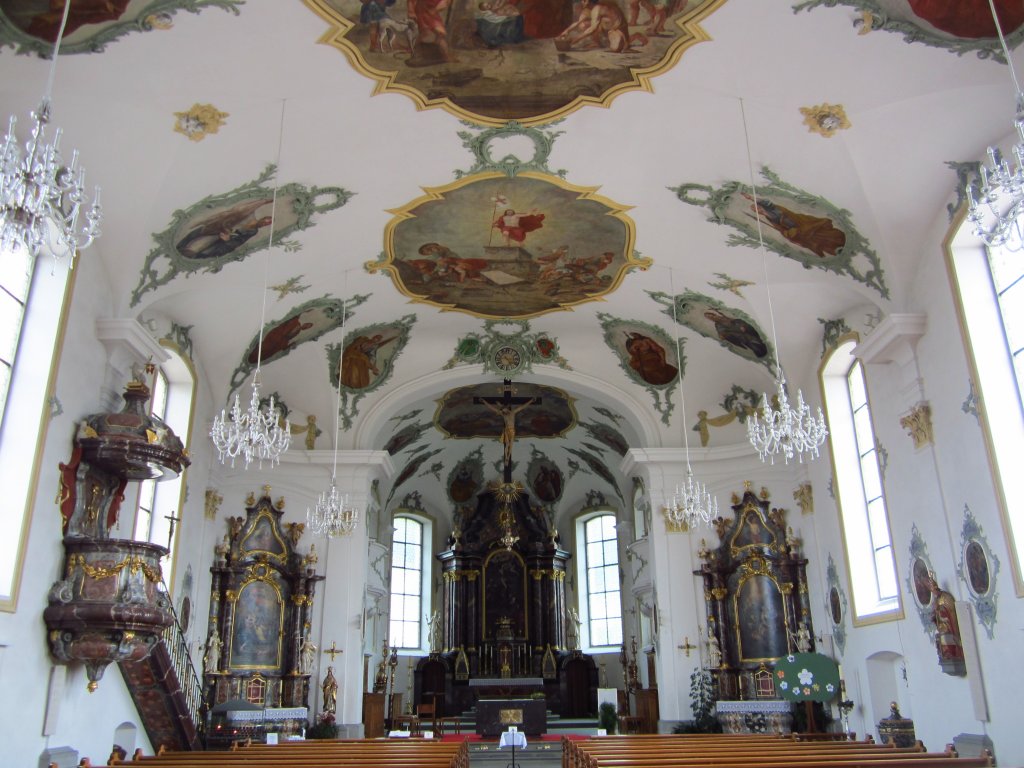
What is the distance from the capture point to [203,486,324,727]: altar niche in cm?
1565

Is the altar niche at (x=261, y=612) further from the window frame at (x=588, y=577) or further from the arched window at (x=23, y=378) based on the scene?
the window frame at (x=588, y=577)

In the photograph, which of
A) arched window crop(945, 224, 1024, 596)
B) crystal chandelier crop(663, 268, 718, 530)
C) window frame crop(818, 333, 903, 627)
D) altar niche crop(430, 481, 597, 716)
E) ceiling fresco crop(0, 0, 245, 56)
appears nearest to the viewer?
ceiling fresco crop(0, 0, 245, 56)

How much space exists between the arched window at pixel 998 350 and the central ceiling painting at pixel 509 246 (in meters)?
4.73

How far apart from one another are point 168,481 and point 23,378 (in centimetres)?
479

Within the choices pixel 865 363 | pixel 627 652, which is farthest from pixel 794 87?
pixel 627 652

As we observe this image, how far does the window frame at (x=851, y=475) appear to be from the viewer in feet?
45.8

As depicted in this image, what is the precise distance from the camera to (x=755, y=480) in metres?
17.6

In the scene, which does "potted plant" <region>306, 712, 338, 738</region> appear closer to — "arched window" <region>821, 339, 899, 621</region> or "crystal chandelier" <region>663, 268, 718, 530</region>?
"crystal chandelier" <region>663, 268, 718, 530</region>

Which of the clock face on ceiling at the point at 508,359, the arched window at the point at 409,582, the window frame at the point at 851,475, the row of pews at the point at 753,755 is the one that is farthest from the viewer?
the arched window at the point at 409,582

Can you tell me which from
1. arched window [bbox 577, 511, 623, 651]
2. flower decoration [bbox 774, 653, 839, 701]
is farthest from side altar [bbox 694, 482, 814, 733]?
arched window [bbox 577, 511, 623, 651]

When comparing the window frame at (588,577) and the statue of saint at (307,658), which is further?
the window frame at (588,577)

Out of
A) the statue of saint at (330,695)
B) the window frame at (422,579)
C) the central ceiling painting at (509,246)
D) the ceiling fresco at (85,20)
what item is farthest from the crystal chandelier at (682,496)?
the window frame at (422,579)

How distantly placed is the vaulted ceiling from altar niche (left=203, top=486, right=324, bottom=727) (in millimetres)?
2038

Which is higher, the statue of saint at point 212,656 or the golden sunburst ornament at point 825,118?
the golden sunburst ornament at point 825,118
